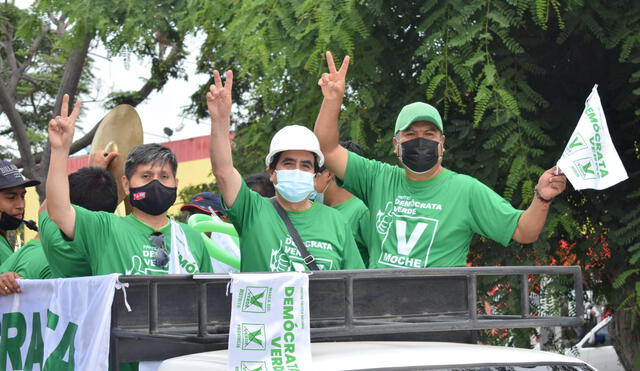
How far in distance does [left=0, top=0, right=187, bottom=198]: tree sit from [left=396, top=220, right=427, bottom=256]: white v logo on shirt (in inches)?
243

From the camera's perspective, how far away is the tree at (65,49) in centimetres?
1037

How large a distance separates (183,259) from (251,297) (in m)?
1.20

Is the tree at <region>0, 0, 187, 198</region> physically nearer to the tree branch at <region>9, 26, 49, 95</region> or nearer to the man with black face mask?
the tree branch at <region>9, 26, 49, 95</region>

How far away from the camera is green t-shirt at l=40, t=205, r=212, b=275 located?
442cm

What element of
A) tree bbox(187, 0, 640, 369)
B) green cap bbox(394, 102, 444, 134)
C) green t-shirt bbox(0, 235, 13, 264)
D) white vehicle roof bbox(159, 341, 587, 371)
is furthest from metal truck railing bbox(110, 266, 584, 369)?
tree bbox(187, 0, 640, 369)

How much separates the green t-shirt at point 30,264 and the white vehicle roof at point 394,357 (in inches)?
63.6

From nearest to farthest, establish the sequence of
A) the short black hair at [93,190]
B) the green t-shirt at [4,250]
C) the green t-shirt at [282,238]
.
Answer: the green t-shirt at [282,238], the short black hair at [93,190], the green t-shirt at [4,250]

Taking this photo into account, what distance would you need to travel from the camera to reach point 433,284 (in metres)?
3.69

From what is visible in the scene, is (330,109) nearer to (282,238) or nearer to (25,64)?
(282,238)

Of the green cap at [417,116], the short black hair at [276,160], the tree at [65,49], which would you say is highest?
the tree at [65,49]

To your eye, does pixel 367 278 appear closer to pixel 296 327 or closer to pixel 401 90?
pixel 296 327

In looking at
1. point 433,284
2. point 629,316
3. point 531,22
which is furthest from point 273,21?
point 433,284

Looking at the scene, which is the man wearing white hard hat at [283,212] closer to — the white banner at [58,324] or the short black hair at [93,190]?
the white banner at [58,324]

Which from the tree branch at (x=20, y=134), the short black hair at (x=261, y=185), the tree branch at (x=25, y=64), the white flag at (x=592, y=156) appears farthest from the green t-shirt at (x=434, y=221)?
the tree branch at (x=25, y=64)
